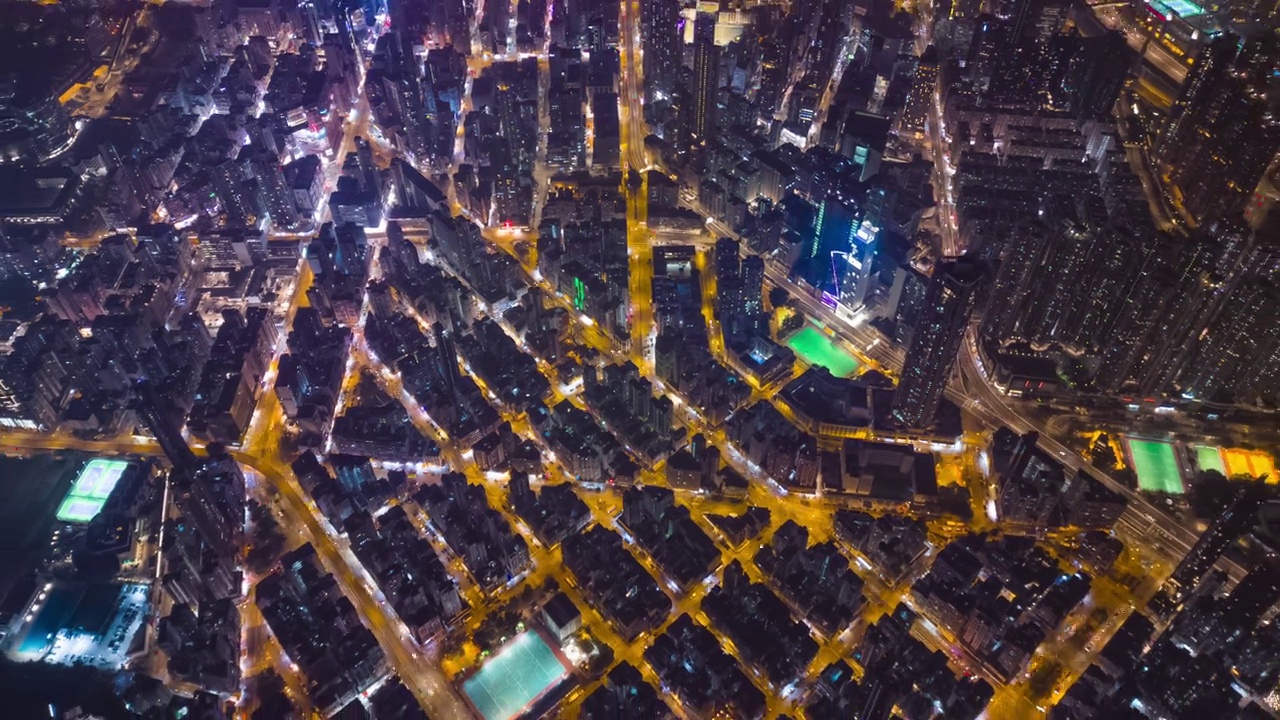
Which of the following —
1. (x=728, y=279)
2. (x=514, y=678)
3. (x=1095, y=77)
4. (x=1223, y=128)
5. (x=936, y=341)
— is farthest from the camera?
(x=1095, y=77)

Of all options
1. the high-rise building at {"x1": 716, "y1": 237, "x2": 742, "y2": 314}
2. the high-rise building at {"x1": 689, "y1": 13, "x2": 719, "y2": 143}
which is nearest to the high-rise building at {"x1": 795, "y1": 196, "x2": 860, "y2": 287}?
the high-rise building at {"x1": 716, "y1": 237, "x2": 742, "y2": 314}

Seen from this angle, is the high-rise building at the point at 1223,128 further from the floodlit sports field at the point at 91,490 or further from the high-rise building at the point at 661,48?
the floodlit sports field at the point at 91,490

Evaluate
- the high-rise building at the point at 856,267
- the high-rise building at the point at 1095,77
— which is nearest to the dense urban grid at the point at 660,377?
the high-rise building at the point at 856,267

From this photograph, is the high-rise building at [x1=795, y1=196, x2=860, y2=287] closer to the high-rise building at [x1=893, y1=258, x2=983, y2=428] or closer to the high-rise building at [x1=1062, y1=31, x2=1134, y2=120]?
the high-rise building at [x1=893, y1=258, x2=983, y2=428]

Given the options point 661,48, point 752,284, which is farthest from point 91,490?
point 661,48

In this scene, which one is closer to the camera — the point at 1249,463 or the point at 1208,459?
the point at 1249,463

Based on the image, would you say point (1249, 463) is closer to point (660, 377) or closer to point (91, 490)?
point (660, 377)
